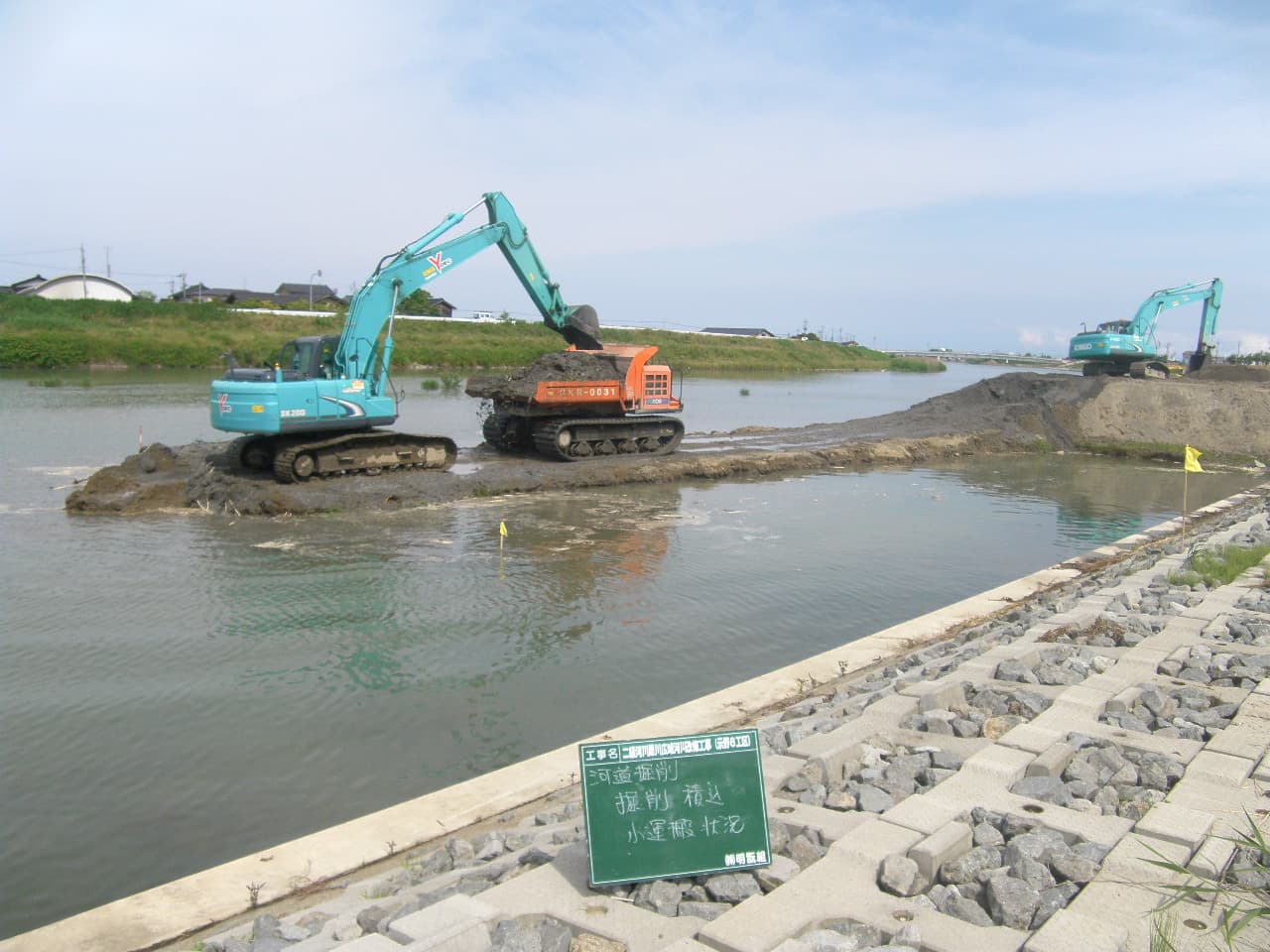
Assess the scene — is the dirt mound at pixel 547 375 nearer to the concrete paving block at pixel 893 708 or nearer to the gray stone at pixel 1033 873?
the concrete paving block at pixel 893 708

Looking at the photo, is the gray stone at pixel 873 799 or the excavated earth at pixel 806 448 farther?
the excavated earth at pixel 806 448

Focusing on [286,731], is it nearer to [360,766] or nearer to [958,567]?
[360,766]

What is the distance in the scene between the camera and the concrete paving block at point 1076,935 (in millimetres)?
3191

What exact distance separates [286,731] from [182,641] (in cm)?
234

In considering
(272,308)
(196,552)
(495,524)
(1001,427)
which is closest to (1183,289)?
(1001,427)

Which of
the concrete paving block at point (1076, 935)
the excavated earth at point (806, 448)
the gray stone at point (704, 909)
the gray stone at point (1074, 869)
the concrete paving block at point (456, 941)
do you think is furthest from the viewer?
the excavated earth at point (806, 448)

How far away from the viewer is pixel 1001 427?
2725cm

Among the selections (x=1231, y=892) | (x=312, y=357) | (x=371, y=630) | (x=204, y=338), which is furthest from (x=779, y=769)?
(x=204, y=338)

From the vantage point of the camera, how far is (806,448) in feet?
72.8

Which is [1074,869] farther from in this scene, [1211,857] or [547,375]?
[547,375]

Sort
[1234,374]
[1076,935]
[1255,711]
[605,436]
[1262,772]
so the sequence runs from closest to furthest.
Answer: [1076,935] → [1262,772] → [1255,711] → [605,436] → [1234,374]

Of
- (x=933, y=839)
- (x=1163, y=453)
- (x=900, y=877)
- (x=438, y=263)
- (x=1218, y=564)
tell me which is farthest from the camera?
(x=1163, y=453)

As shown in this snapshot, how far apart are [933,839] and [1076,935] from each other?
716 millimetres

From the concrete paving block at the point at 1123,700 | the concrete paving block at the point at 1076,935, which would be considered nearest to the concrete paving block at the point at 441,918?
the concrete paving block at the point at 1076,935
